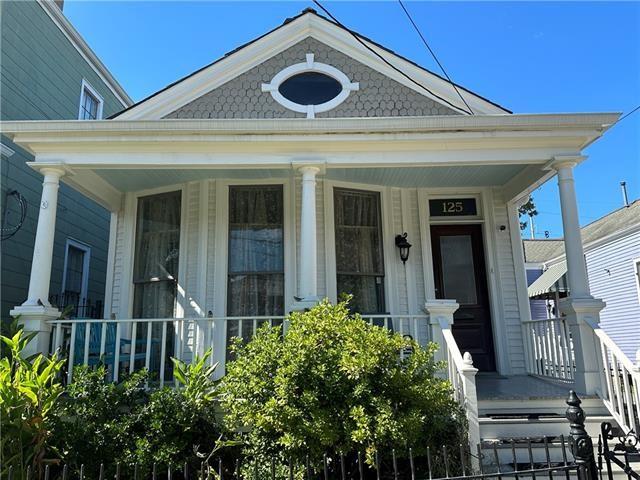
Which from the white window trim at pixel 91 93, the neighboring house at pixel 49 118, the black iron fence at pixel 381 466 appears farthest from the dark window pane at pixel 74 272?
the black iron fence at pixel 381 466

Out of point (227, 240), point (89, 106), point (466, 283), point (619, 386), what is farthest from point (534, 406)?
point (89, 106)

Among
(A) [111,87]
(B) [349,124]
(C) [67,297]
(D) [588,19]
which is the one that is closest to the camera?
(B) [349,124]

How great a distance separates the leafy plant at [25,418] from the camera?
11.3ft

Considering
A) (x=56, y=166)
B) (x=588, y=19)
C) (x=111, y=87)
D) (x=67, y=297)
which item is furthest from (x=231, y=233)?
(x=111, y=87)

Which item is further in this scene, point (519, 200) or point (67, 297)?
point (67, 297)

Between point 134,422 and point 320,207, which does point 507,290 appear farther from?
point 134,422

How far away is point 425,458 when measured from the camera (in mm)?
3598

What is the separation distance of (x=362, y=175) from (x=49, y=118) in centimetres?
635

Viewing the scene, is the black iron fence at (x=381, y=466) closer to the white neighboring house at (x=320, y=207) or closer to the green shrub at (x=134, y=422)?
the green shrub at (x=134, y=422)

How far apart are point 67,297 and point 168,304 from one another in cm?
430

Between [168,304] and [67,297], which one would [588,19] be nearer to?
[168,304]

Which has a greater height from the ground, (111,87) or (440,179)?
(111,87)

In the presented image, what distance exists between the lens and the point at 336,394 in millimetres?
3436

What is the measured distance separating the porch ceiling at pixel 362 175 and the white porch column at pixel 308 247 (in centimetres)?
78
